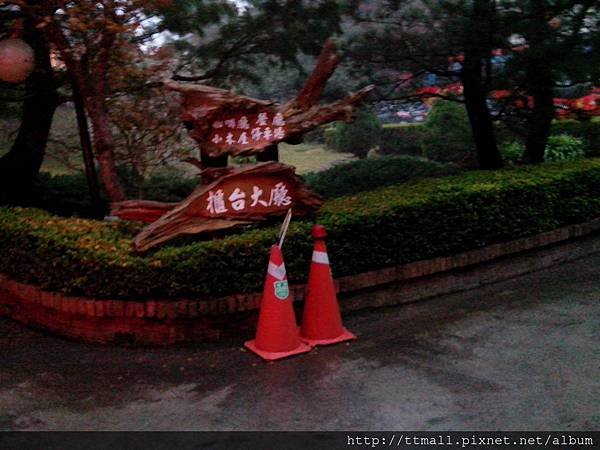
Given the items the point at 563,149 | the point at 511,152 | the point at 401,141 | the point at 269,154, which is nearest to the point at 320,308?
the point at 269,154

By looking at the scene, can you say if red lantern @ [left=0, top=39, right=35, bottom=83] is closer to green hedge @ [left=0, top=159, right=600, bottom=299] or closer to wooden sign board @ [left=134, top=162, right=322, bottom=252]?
green hedge @ [left=0, top=159, right=600, bottom=299]

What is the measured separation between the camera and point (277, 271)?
16.3 ft

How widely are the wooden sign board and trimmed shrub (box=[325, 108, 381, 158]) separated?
22.8 feet

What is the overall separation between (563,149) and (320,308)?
8.61 m

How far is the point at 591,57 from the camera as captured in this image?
7.21 meters

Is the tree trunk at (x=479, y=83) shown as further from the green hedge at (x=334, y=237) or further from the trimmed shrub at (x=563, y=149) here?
the trimmed shrub at (x=563, y=149)

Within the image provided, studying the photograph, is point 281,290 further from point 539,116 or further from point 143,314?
point 539,116

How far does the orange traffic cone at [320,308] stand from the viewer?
17.1 feet

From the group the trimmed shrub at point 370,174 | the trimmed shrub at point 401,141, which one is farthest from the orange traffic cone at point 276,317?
the trimmed shrub at point 401,141

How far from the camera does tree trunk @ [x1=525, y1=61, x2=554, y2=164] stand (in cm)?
866

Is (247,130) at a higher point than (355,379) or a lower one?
higher

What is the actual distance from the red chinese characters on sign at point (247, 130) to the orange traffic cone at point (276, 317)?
1.16m

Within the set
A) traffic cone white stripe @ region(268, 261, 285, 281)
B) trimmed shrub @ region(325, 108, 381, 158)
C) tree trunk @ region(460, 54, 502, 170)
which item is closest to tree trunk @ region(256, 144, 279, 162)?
traffic cone white stripe @ region(268, 261, 285, 281)

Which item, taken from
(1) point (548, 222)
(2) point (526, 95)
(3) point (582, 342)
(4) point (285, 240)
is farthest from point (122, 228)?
(2) point (526, 95)
